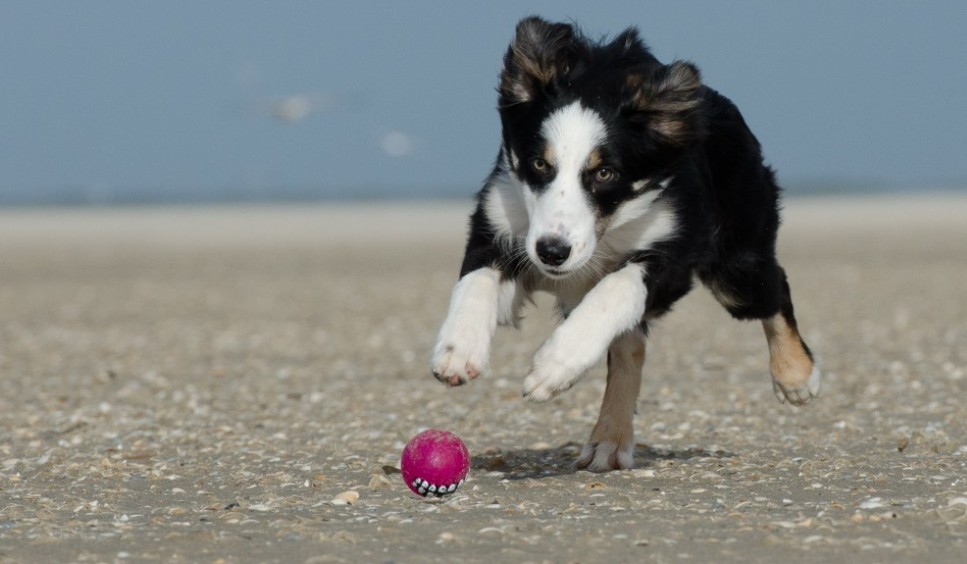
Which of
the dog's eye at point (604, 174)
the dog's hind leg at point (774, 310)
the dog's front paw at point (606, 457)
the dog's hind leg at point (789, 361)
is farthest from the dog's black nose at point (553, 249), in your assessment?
the dog's hind leg at point (789, 361)

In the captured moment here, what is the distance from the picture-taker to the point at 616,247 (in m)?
5.80

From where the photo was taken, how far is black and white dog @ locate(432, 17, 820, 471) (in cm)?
535

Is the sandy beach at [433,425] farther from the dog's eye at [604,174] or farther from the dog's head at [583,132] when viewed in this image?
the dog's eye at [604,174]

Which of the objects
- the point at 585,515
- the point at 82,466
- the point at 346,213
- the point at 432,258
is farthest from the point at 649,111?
Result: the point at 346,213

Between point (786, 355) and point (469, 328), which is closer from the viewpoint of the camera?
point (469, 328)

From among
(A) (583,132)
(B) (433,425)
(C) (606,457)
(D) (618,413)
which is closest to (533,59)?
(A) (583,132)

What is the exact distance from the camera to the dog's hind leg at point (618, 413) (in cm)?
623

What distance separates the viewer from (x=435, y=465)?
5461mm

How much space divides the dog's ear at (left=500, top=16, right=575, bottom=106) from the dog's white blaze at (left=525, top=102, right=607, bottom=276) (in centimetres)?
23

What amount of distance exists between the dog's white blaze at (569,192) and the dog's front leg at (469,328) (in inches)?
14.6

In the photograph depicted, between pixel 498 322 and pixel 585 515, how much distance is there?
997 millimetres

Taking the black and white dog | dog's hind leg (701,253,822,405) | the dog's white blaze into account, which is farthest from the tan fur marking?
the dog's white blaze

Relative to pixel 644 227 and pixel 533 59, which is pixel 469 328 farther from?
pixel 533 59

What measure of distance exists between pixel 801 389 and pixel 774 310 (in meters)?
0.41
